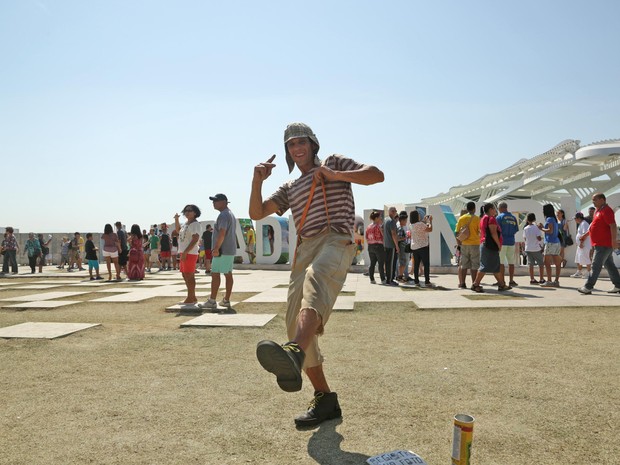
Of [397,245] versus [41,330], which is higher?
[397,245]

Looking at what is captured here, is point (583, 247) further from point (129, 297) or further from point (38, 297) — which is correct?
point (38, 297)

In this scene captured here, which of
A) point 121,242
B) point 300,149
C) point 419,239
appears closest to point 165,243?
point 121,242

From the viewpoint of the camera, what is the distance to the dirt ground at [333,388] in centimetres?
218

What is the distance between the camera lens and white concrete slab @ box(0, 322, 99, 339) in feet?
16.5

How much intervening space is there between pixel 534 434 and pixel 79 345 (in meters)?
4.09

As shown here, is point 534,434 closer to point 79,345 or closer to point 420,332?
point 420,332

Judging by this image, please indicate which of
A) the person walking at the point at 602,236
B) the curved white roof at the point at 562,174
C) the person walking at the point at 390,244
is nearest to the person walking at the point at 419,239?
the person walking at the point at 390,244

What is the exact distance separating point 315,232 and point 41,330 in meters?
4.18

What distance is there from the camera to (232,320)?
19.2ft

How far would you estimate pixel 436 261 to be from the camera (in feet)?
48.9

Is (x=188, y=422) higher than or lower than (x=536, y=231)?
lower

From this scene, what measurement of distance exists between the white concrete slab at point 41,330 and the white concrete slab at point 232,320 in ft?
3.97

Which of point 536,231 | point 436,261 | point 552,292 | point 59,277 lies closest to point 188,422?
point 552,292

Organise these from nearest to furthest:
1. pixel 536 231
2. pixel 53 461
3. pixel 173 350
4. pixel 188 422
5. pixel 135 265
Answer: pixel 53 461 → pixel 188 422 → pixel 173 350 → pixel 536 231 → pixel 135 265
